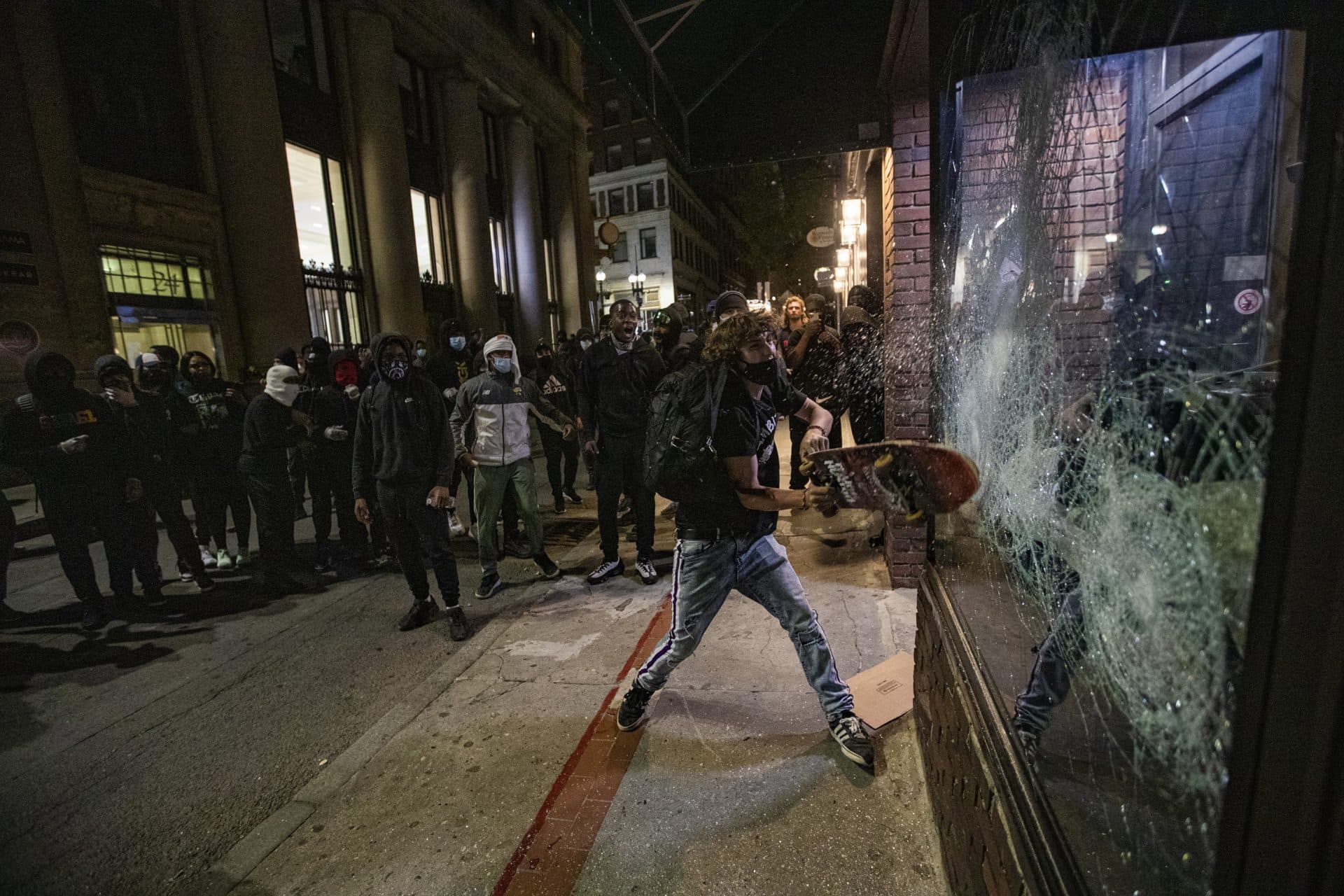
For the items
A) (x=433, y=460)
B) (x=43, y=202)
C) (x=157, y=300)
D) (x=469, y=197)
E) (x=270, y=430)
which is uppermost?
(x=469, y=197)

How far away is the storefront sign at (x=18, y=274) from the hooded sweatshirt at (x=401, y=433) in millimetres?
7743

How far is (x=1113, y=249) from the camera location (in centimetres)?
120

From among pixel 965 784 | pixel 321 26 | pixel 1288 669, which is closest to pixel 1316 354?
pixel 1288 669

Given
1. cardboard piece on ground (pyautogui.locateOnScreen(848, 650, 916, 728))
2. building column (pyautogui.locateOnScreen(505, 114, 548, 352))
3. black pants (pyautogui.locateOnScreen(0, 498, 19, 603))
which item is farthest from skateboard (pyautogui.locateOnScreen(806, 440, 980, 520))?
building column (pyautogui.locateOnScreen(505, 114, 548, 352))

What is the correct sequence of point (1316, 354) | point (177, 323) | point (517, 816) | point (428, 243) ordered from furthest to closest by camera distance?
1. point (428, 243)
2. point (177, 323)
3. point (517, 816)
4. point (1316, 354)

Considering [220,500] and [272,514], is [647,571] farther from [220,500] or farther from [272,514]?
[220,500]

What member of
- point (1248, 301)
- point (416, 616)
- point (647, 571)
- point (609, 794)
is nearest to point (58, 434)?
point (416, 616)

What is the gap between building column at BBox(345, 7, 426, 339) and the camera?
13430 millimetres

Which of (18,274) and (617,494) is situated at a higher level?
(18,274)

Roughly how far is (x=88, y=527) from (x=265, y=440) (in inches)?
52.1

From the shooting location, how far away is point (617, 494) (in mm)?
5113

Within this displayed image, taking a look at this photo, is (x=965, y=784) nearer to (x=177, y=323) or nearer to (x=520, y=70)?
(x=177, y=323)

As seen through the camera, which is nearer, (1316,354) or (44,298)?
(1316,354)

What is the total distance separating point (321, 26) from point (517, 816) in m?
16.6
